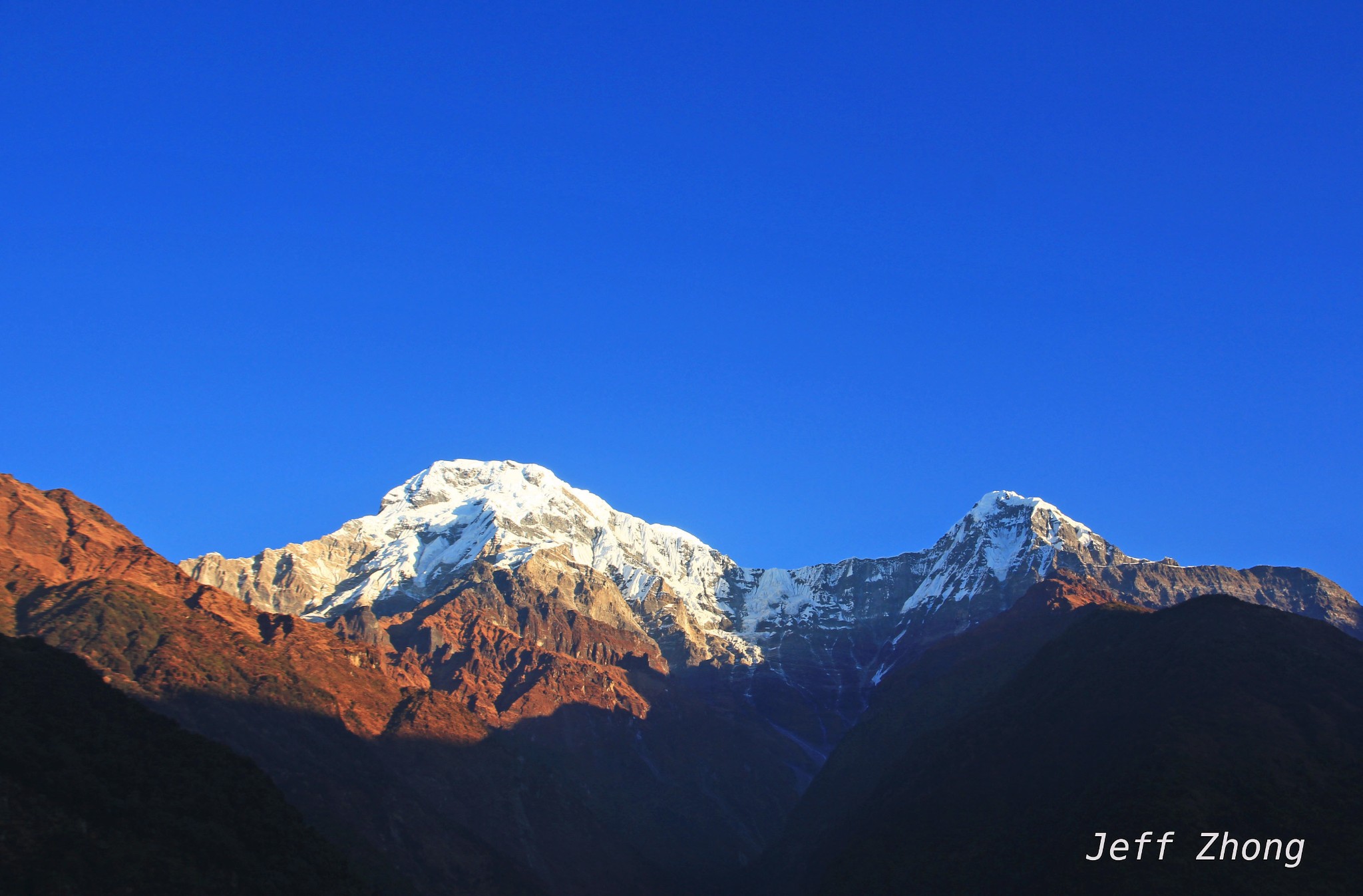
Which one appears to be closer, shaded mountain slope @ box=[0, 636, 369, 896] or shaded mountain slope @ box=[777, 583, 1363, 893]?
shaded mountain slope @ box=[0, 636, 369, 896]

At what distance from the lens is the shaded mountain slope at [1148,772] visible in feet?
383

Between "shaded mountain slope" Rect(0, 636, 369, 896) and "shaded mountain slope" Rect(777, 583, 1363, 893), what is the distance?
77326mm

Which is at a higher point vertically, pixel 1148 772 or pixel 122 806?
pixel 1148 772

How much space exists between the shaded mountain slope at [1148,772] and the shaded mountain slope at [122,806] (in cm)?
7733

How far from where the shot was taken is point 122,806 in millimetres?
86438

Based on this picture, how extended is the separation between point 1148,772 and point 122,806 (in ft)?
344

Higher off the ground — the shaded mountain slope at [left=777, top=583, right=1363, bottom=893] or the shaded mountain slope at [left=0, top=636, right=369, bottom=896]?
the shaded mountain slope at [left=777, top=583, right=1363, bottom=893]

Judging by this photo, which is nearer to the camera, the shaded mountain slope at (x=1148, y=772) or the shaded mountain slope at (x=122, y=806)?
the shaded mountain slope at (x=122, y=806)

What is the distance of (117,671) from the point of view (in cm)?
15125

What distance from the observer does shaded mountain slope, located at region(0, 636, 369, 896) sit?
252ft

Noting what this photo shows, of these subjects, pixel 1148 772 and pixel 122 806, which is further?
pixel 1148 772

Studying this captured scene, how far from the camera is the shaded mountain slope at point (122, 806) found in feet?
252

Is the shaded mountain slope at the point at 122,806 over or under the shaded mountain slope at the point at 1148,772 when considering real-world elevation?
under

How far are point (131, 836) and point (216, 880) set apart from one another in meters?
7.40
